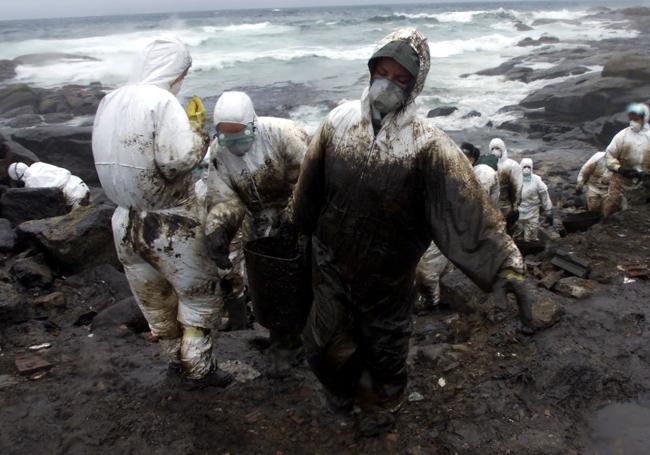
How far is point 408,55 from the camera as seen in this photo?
2594mm

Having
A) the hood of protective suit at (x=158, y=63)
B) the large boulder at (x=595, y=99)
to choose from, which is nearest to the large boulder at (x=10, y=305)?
the hood of protective suit at (x=158, y=63)

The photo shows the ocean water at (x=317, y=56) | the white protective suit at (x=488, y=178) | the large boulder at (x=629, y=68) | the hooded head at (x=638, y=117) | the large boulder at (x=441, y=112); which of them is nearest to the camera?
the white protective suit at (x=488, y=178)

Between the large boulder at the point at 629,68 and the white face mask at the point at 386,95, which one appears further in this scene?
the large boulder at the point at 629,68

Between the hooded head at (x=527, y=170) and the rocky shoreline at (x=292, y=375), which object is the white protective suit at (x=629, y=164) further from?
the hooded head at (x=527, y=170)

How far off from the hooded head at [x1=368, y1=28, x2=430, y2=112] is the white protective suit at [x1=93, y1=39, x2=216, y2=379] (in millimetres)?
1185

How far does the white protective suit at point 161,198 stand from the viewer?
3104 millimetres

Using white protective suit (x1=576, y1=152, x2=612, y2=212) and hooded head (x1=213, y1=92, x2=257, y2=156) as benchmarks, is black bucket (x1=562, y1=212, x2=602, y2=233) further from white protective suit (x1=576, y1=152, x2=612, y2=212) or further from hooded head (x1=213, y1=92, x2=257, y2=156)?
hooded head (x1=213, y1=92, x2=257, y2=156)

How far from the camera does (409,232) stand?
9.35ft

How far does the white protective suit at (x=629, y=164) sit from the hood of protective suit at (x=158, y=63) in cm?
672

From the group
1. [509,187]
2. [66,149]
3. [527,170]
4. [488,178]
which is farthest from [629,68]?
[66,149]

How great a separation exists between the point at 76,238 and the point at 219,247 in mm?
3400

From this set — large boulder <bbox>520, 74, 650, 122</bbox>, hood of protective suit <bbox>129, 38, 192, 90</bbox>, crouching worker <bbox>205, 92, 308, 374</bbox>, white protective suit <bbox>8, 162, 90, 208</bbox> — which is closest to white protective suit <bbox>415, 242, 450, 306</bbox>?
crouching worker <bbox>205, 92, 308, 374</bbox>

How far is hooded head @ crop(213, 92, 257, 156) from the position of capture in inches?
141

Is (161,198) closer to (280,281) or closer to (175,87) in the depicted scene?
(175,87)
